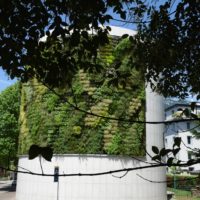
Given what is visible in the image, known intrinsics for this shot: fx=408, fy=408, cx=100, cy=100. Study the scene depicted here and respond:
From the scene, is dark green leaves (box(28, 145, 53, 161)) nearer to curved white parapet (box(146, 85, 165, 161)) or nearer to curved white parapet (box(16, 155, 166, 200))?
curved white parapet (box(16, 155, 166, 200))

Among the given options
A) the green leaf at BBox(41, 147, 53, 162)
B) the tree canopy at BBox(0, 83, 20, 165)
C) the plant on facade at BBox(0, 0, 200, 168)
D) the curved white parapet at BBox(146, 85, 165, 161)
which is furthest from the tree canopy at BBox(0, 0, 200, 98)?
the tree canopy at BBox(0, 83, 20, 165)

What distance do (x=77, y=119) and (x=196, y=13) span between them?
1859cm

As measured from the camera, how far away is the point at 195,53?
219 inches

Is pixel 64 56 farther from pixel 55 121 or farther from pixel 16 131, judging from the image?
pixel 16 131

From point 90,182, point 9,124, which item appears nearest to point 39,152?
point 90,182

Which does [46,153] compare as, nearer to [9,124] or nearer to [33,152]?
[33,152]

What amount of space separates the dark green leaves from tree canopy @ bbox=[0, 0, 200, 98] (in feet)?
4.97

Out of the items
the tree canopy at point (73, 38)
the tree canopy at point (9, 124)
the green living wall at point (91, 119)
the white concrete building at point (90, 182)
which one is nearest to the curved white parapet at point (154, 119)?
the green living wall at point (91, 119)

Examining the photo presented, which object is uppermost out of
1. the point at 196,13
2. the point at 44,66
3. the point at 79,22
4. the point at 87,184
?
the point at 196,13

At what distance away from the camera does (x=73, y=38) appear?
4379 millimetres

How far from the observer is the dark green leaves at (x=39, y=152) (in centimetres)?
263

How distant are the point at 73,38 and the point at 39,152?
1.99 meters

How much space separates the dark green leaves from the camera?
2.63 m

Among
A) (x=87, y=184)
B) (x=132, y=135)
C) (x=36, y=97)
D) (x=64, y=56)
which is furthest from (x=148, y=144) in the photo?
(x=64, y=56)
